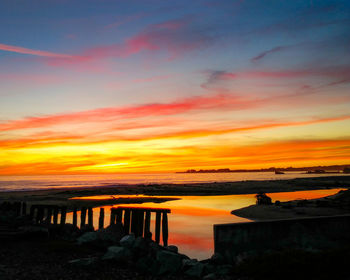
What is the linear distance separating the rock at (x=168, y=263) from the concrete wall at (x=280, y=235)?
2.24 meters

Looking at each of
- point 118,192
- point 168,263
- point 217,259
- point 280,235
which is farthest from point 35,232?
Result: point 118,192

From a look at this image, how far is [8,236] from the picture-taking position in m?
15.4

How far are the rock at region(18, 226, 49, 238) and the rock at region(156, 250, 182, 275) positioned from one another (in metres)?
7.54

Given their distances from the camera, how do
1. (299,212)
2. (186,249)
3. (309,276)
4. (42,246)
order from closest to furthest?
(309,276) → (42,246) → (186,249) → (299,212)

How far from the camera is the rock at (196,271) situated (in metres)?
11.7

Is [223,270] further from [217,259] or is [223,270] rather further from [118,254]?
[118,254]

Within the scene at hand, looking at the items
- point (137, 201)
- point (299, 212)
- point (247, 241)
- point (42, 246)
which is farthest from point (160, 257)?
point (137, 201)

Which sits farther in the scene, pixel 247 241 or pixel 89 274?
pixel 247 241

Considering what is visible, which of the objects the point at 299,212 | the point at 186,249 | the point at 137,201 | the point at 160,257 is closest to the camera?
the point at 160,257

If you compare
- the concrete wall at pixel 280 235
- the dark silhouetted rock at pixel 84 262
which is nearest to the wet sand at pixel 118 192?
the dark silhouetted rock at pixel 84 262

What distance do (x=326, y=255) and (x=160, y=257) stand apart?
585 centimetres

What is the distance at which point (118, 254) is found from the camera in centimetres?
1287

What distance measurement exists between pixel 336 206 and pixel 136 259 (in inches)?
925

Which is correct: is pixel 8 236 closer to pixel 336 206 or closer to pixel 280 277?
pixel 280 277
